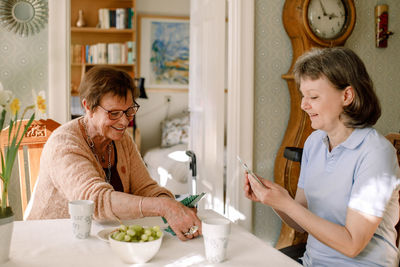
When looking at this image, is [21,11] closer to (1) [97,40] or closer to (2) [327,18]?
(2) [327,18]

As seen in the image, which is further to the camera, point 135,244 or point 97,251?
point 97,251

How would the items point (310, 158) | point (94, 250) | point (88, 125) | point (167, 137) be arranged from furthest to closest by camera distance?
point (167, 137) < point (88, 125) < point (310, 158) < point (94, 250)

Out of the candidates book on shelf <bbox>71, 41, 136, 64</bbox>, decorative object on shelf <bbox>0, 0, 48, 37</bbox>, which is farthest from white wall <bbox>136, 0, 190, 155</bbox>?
decorative object on shelf <bbox>0, 0, 48, 37</bbox>

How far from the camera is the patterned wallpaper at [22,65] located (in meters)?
2.13

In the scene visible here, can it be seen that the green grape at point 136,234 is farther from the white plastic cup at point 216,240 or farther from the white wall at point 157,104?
the white wall at point 157,104

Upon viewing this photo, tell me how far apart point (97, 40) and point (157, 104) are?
1150mm

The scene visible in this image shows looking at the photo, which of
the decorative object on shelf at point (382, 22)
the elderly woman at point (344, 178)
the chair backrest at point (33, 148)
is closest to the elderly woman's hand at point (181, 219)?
the elderly woman at point (344, 178)

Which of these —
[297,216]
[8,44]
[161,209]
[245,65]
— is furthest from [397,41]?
[8,44]

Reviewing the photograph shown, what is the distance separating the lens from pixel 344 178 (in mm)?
1211

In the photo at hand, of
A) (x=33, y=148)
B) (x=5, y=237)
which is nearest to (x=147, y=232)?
(x=5, y=237)

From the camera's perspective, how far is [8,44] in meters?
2.14

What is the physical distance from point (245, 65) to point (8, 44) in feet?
4.66

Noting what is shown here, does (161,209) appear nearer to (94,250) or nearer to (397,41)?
(94,250)

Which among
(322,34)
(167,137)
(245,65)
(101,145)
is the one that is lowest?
(167,137)
